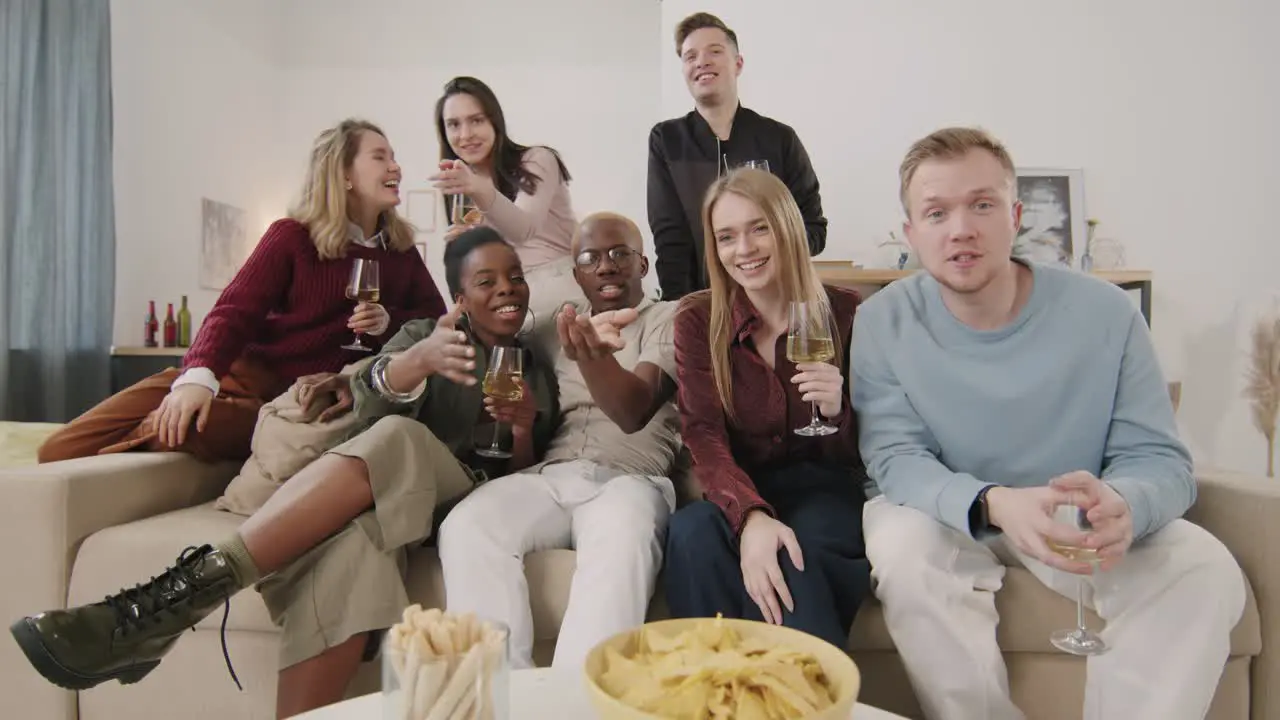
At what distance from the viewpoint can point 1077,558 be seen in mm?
1235

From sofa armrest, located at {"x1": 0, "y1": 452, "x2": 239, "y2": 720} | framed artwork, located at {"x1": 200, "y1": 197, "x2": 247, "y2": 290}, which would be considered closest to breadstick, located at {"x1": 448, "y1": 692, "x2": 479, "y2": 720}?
sofa armrest, located at {"x1": 0, "y1": 452, "x2": 239, "y2": 720}

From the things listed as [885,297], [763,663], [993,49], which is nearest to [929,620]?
[885,297]

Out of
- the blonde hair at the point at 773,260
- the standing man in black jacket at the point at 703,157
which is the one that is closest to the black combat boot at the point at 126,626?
the blonde hair at the point at 773,260

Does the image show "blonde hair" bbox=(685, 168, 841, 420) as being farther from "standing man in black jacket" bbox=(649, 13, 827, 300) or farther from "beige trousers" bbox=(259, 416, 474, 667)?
"standing man in black jacket" bbox=(649, 13, 827, 300)

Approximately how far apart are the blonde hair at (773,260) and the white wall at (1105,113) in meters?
2.63

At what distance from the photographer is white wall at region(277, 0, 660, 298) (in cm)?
555

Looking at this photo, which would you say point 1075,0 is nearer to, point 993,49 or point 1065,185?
point 993,49

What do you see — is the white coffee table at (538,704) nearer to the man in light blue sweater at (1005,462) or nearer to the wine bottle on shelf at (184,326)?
the man in light blue sweater at (1005,462)

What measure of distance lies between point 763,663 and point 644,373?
4.21 feet

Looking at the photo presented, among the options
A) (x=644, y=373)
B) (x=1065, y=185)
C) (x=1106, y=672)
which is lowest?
(x=1106, y=672)

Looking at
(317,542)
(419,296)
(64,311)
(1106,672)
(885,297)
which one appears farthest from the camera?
(64,311)

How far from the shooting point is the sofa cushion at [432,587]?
144cm

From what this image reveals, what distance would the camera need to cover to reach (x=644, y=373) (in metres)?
1.92

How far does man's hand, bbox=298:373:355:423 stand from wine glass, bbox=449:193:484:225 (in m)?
0.57
